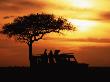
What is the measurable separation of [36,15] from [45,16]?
1319 millimetres

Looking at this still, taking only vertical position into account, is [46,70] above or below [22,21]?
below

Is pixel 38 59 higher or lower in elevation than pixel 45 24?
lower

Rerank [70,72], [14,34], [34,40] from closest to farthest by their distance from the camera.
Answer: [70,72] < [34,40] < [14,34]

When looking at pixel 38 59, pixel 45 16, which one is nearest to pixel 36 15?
pixel 45 16

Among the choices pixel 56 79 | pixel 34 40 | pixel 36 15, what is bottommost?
pixel 56 79

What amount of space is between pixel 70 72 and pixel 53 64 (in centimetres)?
170

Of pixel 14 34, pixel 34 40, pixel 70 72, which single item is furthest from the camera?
pixel 14 34

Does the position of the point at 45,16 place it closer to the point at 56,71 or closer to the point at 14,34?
the point at 14,34

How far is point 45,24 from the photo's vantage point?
55969mm

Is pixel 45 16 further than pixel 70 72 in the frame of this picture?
Yes

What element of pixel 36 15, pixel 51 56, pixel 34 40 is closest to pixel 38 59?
pixel 51 56

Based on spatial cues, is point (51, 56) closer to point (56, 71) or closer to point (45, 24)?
point (56, 71)

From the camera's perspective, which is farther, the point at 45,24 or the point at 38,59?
the point at 45,24

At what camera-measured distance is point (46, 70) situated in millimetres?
38531
